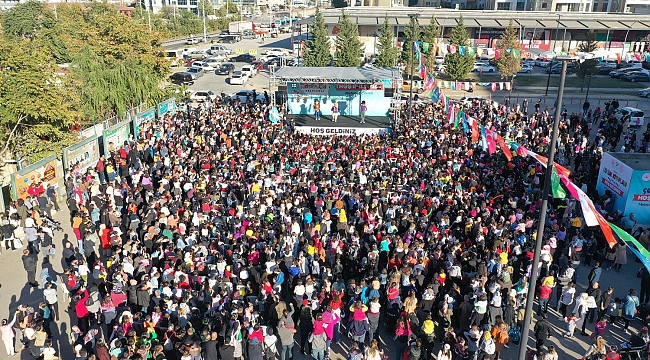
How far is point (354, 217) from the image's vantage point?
1491 centimetres

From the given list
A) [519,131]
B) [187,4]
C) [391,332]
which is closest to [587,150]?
[519,131]

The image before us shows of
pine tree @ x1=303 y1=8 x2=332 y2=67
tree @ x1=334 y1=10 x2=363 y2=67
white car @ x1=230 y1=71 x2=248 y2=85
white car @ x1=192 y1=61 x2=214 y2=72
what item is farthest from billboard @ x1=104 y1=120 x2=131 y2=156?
white car @ x1=192 y1=61 x2=214 y2=72

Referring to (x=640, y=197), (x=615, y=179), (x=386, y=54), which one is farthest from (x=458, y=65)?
(x=640, y=197)

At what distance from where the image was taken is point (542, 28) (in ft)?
193

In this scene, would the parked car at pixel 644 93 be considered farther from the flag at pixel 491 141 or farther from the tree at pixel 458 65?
the flag at pixel 491 141

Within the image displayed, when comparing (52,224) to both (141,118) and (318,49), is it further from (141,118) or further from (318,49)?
(318,49)

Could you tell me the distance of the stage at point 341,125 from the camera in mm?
27844

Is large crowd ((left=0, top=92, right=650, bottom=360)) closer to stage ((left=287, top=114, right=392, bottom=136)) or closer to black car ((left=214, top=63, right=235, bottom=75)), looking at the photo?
stage ((left=287, top=114, right=392, bottom=136))

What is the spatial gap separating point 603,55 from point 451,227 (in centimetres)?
5505

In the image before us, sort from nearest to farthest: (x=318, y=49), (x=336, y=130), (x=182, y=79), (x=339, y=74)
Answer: (x=336, y=130), (x=339, y=74), (x=182, y=79), (x=318, y=49)

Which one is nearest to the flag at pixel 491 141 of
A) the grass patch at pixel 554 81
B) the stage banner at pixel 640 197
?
the stage banner at pixel 640 197

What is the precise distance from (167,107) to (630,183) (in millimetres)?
24317

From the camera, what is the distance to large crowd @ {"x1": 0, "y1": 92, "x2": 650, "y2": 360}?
31.3ft

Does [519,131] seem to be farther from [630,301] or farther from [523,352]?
[523,352]
